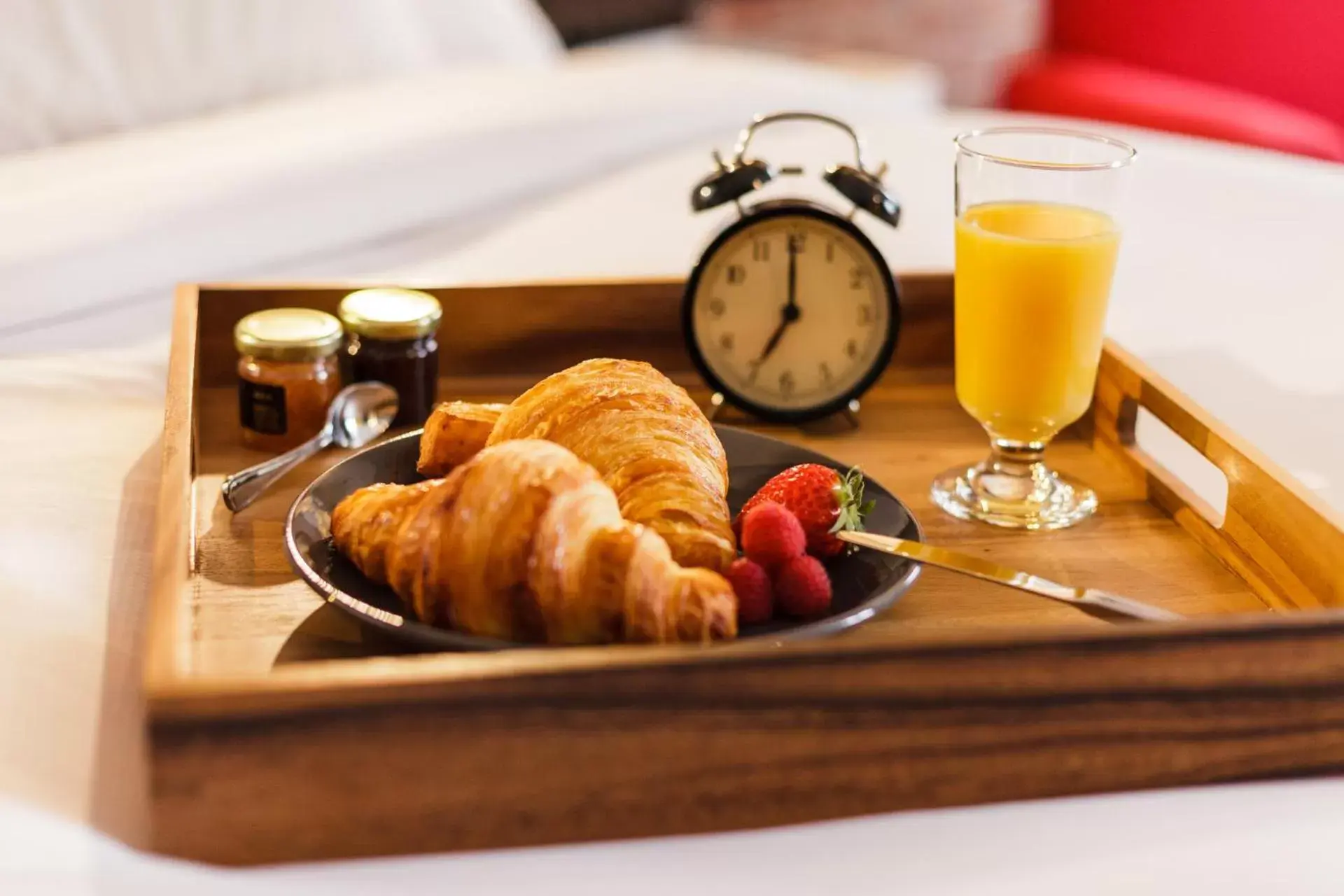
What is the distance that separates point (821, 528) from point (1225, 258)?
40.5 inches

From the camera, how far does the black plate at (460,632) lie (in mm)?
803

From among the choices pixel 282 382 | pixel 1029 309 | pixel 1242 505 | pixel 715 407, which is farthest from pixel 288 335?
pixel 1242 505

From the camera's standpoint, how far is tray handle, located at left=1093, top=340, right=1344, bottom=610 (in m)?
0.96

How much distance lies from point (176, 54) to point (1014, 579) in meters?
1.62

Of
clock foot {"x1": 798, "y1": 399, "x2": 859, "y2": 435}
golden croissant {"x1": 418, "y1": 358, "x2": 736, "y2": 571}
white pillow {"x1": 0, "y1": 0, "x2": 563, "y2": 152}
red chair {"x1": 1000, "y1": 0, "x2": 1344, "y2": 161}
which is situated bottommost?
red chair {"x1": 1000, "y1": 0, "x2": 1344, "y2": 161}

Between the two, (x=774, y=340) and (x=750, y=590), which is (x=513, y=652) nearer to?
(x=750, y=590)

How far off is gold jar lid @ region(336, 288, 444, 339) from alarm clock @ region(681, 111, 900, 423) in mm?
223

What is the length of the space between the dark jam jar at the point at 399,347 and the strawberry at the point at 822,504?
1.32ft

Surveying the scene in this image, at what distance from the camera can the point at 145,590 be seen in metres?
0.96

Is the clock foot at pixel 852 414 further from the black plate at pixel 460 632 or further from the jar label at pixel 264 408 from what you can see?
the jar label at pixel 264 408

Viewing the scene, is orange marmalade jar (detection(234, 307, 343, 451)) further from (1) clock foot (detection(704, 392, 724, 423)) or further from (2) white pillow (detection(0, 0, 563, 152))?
(2) white pillow (detection(0, 0, 563, 152))

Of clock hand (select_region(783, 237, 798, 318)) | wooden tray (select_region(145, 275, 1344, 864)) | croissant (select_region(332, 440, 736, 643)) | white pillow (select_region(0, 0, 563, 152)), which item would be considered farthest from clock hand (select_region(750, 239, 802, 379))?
white pillow (select_region(0, 0, 563, 152))

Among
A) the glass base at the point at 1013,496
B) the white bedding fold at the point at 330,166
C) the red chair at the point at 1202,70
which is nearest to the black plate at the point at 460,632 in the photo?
the glass base at the point at 1013,496

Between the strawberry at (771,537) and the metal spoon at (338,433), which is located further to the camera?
the metal spoon at (338,433)
